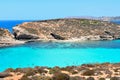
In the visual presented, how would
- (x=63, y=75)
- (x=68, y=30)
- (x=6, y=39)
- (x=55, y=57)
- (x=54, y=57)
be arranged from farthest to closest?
(x=68, y=30) → (x=6, y=39) → (x=54, y=57) → (x=55, y=57) → (x=63, y=75)

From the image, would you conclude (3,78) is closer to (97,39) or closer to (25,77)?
(25,77)

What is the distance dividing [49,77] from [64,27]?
11415 cm

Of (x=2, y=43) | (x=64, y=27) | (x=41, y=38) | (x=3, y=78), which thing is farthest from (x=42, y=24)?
(x=3, y=78)

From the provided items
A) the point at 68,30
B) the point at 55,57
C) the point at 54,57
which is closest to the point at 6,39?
the point at 68,30

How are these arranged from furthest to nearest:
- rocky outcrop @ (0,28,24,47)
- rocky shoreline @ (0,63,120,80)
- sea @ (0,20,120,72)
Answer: rocky outcrop @ (0,28,24,47) < sea @ (0,20,120,72) < rocky shoreline @ (0,63,120,80)

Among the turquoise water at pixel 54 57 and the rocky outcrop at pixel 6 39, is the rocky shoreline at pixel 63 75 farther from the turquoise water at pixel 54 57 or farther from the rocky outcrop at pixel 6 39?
the rocky outcrop at pixel 6 39

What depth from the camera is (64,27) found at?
136875 millimetres

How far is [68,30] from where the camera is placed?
435ft

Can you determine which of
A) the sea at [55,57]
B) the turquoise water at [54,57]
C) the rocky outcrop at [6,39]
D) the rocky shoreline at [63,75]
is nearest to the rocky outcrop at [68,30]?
the rocky outcrop at [6,39]

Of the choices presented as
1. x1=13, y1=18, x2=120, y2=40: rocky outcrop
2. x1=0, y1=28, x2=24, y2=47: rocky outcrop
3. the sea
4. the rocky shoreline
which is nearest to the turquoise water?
the sea

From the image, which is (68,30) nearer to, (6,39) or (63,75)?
(6,39)

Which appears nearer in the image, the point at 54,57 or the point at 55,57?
the point at 55,57

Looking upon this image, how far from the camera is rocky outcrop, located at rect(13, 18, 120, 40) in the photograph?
120250mm

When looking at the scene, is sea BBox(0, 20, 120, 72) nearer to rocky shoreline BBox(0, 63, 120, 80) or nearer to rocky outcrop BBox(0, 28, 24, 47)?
rocky outcrop BBox(0, 28, 24, 47)
